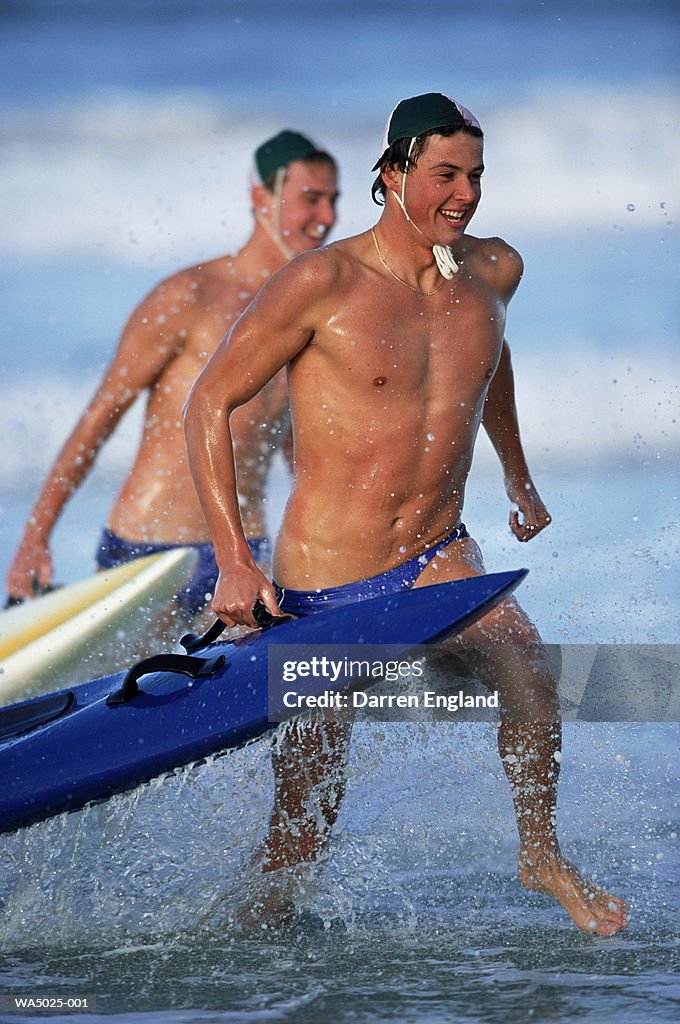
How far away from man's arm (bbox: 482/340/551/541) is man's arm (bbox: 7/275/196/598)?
143 cm

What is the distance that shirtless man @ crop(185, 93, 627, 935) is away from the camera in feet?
10.5

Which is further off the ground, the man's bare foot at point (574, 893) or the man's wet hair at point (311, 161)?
the man's wet hair at point (311, 161)

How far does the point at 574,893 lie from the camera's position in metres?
3.16

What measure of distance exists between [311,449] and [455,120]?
0.73 meters

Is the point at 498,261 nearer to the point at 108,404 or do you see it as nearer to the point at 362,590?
the point at 362,590

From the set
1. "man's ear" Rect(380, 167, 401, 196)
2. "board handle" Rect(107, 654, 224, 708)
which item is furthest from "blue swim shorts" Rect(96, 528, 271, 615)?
"man's ear" Rect(380, 167, 401, 196)

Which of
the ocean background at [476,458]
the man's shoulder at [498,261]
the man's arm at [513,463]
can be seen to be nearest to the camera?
the ocean background at [476,458]

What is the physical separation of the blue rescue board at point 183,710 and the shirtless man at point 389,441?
0.13 meters

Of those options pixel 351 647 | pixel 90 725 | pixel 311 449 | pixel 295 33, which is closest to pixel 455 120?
pixel 311 449

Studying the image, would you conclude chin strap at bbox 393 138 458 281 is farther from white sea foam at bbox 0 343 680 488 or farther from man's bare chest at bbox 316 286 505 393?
white sea foam at bbox 0 343 680 488

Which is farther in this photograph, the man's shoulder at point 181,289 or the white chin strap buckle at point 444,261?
the man's shoulder at point 181,289

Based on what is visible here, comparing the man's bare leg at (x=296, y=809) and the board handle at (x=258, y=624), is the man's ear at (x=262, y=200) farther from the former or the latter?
the man's bare leg at (x=296, y=809)

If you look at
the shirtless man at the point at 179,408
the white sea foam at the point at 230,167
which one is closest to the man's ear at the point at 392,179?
the shirtless man at the point at 179,408

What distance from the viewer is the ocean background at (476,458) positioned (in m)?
3.07
